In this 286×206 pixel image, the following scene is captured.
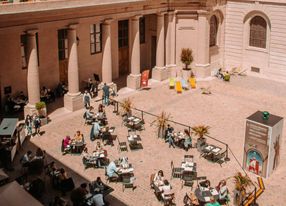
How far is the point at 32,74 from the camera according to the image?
1005 inches

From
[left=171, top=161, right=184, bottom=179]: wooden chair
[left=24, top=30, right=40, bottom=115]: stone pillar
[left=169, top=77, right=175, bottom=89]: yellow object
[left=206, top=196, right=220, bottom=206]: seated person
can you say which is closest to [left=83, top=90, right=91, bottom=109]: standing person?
[left=24, top=30, right=40, bottom=115]: stone pillar

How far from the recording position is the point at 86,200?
663 inches

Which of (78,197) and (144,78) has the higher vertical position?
(144,78)

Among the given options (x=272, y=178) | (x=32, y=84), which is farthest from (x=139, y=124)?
(x=272, y=178)

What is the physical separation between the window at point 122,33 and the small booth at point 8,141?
1433 centimetres

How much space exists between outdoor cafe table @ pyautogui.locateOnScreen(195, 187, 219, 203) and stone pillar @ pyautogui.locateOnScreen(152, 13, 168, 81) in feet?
56.5

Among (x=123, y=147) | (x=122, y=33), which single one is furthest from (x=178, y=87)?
(x=123, y=147)

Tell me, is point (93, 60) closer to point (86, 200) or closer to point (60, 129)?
point (60, 129)

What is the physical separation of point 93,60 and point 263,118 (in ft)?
53.2

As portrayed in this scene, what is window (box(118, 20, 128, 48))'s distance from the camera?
113 feet

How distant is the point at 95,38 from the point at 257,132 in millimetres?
16693

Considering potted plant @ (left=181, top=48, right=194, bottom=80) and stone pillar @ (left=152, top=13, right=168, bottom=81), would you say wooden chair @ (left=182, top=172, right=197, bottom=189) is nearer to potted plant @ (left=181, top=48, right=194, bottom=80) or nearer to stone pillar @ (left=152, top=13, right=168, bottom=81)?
stone pillar @ (left=152, top=13, right=168, bottom=81)

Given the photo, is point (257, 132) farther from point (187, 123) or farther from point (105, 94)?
point (105, 94)

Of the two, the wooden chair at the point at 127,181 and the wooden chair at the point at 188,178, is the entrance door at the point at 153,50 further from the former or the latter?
the wooden chair at the point at 127,181
